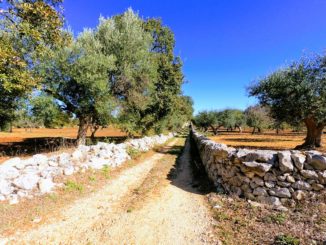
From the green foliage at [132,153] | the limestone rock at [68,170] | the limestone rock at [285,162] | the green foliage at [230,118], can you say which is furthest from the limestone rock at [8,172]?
the green foliage at [230,118]

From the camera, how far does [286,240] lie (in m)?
3.82

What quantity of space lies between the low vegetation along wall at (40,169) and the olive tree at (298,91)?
558 inches

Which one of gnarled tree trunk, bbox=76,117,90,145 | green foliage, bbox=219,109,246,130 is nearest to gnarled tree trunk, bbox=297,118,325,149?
gnarled tree trunk, bbox=76,117,90,145

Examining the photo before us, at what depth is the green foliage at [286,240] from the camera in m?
3.74

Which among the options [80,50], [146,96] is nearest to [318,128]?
[146,96]

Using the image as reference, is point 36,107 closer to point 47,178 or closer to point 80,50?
point 80,50

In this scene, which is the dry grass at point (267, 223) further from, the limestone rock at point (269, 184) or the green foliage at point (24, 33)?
the green foliage at point (24, 33)

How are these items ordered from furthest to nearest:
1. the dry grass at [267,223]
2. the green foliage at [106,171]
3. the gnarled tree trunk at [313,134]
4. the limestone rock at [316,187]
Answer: the gnarled tree trunk at [313,134], the green foliage at [106,171], the limestone rock at [316,187], the dry grass at [267,223]

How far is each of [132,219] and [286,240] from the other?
3394mm

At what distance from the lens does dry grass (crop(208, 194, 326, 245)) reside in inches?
156

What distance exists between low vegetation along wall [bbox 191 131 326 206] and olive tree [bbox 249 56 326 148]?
11.7m

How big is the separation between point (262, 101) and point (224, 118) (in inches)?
1601

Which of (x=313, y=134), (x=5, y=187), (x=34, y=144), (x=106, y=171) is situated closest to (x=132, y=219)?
(x=5, y=187)

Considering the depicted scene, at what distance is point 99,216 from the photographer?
5129mm
